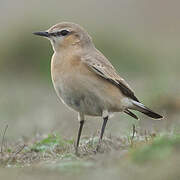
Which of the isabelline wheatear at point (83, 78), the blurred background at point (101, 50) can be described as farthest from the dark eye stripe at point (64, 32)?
the blurred background at point (101, 50)

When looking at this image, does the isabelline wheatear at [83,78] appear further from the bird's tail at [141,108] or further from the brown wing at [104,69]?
the bird's tail at [141,108]

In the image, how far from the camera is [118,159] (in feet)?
22.8

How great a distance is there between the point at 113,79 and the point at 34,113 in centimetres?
500

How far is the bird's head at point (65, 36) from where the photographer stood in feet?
30.6

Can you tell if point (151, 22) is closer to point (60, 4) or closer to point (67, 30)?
point (60, 4)

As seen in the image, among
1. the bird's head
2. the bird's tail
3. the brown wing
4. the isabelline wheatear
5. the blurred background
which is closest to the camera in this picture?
the isabelline wheatear

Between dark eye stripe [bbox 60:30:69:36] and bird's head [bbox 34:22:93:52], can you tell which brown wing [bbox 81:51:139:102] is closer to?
bird's head [bbox 34:22:93:52]

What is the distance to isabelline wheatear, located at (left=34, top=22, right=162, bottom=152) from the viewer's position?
8.70m

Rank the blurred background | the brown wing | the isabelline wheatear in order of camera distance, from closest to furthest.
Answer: the isabelline wheatear → the brown wing → the blurred background

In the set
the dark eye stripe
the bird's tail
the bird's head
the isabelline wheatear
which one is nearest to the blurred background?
the bird's tail

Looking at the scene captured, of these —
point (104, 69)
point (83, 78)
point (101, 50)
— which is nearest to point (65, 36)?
point (104, 69)

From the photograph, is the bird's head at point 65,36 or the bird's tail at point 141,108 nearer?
the bird's head at point 65,36

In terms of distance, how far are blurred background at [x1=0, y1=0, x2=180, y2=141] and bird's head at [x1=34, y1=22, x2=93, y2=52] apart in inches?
76.6

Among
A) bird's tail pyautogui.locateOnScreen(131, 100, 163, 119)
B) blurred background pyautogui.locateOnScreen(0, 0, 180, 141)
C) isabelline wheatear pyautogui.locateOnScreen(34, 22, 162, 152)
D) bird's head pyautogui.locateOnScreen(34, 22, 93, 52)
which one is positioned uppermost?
bird's head pyautogui.locateOnScreen(34, 22, 93, 52)
